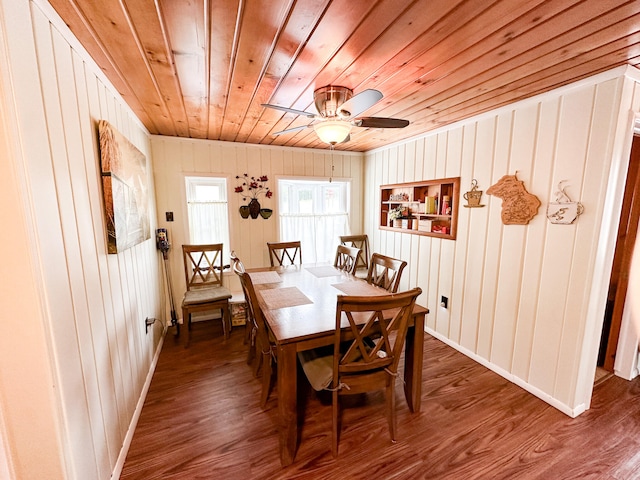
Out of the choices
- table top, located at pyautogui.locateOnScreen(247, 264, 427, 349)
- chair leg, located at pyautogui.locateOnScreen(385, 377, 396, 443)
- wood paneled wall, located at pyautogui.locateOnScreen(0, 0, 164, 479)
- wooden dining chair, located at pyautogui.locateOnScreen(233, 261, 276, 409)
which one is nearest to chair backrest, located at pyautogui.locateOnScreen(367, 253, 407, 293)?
table top, located at pyautogui.locateOnScreen(247, 264, 427, 349)

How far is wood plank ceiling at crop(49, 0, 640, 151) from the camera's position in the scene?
1110 mm

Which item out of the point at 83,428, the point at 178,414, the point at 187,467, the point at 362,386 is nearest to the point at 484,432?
the point at 362,386

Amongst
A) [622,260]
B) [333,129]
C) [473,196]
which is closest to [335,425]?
[333,129]

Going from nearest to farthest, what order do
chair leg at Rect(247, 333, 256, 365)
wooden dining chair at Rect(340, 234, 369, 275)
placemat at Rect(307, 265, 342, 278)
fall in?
chair leg at Rect(247, 333, 256, 365) → placemat at Rect(307, 265, 342, 278) → wooden dining chair at Rect(340, 234, 369, 275)

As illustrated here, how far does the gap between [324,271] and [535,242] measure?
192 centimetres

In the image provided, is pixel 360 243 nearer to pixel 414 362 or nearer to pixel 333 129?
pixel 414 362

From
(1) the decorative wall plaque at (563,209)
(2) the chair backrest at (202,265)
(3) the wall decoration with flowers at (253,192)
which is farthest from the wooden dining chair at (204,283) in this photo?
(1) the decorative wall plaque at (563,209)

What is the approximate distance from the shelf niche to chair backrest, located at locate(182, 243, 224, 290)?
238 centimetres

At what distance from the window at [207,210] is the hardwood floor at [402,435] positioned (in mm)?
1721

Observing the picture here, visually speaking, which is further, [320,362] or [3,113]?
[320,362]

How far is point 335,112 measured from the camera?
195 cm

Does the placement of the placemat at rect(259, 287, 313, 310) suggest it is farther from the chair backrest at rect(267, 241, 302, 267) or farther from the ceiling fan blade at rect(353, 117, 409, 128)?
the ceiling fan blade at rect(353, 117, 409, 128)

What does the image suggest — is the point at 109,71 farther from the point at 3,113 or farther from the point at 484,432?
the point at 484,432

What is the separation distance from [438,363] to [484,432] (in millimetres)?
800
